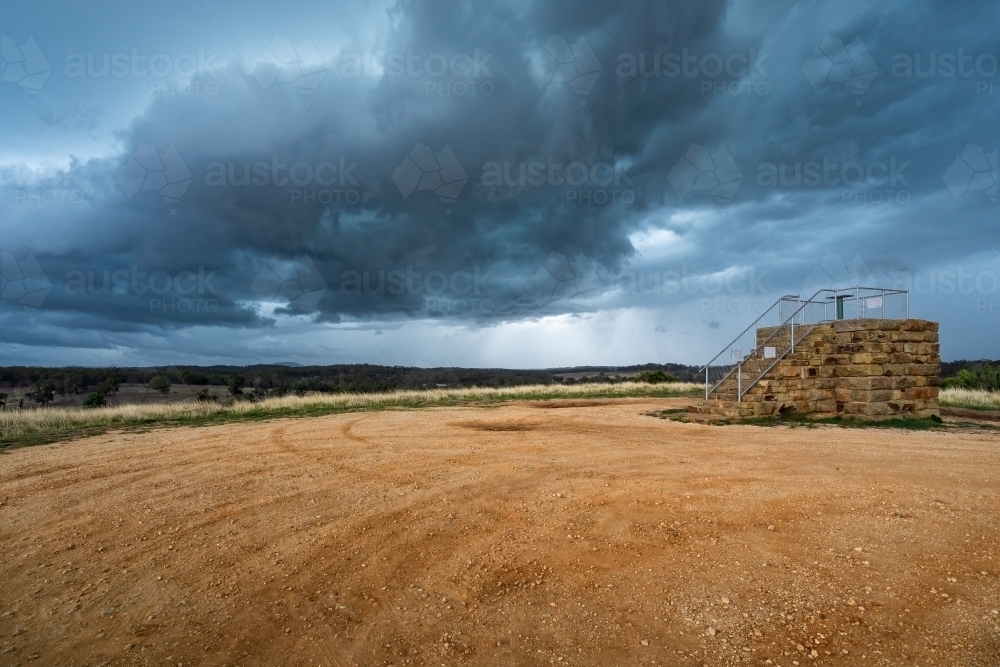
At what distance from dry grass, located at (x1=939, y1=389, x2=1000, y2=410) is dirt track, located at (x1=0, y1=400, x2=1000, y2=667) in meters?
16.2

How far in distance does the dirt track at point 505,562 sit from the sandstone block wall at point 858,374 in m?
8.08

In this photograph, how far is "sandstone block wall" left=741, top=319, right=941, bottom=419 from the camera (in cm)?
1666

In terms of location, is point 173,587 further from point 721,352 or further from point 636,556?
point 721,352

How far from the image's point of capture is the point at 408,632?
3.81 metres

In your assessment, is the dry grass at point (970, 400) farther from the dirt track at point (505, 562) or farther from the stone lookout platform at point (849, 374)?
the dirt track at point (505, 562)

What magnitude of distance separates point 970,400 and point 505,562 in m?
27.7

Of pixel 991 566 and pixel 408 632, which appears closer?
pixel 408 632

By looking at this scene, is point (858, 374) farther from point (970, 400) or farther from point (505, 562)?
point (505, 562)

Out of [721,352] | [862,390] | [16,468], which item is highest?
[721,352]

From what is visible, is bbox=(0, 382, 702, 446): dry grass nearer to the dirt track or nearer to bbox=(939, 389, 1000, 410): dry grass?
the dirt track

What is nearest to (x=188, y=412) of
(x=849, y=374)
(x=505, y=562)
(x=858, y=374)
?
(x=505, y=562)

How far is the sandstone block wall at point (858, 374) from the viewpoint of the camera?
1666 centimetres

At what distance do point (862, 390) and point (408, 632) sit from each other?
17731 mm

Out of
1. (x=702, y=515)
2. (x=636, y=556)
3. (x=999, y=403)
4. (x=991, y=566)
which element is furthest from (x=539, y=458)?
(x=999, y=403)
